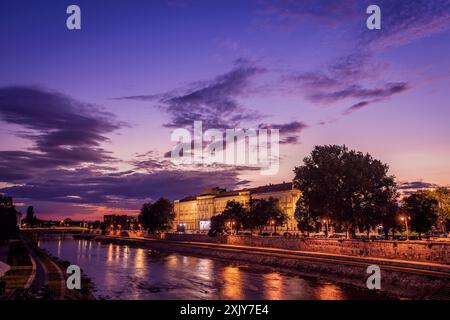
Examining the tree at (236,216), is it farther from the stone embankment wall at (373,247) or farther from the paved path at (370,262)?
the paved path at (370,262)

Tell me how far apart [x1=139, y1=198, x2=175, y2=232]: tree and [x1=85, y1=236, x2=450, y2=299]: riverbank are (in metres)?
85.1

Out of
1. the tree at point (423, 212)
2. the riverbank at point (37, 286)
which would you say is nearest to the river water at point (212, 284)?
the riverbank at point (37, 286)

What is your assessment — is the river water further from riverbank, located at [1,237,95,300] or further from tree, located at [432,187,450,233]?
tree, located at [432,187,450,233]

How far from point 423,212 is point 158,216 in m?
104

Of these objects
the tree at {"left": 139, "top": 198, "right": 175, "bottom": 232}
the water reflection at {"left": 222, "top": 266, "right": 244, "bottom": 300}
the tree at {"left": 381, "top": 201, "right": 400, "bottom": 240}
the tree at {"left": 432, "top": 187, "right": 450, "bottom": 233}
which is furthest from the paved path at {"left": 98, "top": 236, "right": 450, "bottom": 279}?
the tree at {"left": 139, "top": 198, "right": 175, "bottom": 232}

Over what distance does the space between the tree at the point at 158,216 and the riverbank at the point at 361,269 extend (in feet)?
279

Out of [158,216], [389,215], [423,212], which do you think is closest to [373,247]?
[389,215]

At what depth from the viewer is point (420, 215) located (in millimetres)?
76125

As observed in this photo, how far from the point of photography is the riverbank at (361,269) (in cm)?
3678

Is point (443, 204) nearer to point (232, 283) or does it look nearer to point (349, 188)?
point (349, 188)

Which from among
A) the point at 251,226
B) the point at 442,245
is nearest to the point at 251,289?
the point at 442,245

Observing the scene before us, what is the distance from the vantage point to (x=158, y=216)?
160 m

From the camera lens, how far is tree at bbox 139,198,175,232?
159375mm

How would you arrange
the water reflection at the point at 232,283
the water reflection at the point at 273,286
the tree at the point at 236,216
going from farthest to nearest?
the tree at the point at 236,216 → the water reflection at the point at 232,283 → the water reflection at the point at 273,286
